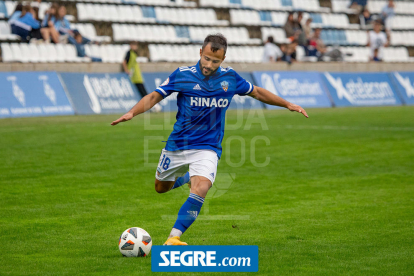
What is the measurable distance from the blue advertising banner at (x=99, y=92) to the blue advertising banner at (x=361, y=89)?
9.01 m

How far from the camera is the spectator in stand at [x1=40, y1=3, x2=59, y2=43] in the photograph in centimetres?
1928

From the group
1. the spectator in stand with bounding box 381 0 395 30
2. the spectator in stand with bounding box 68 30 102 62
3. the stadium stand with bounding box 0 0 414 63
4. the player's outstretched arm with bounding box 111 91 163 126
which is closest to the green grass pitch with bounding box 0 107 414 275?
the player's outstretched arm with bounding box 111 91 163 126

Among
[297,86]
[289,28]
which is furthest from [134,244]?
[289,28]

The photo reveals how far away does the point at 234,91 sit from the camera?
5.94 m

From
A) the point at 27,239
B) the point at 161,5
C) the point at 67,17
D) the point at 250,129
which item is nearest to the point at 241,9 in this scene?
the point at 161,5

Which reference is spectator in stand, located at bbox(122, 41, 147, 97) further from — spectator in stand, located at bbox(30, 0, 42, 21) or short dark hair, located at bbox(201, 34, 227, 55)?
short dark hair, located at bbox(201, 34, 227, 55)

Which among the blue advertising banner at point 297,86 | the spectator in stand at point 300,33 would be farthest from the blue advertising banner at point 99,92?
the spectator in stand at point 300,33

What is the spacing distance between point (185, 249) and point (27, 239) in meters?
1.88

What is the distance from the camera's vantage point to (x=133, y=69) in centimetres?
1962

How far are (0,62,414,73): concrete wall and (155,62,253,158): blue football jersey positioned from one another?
1067 centimetres

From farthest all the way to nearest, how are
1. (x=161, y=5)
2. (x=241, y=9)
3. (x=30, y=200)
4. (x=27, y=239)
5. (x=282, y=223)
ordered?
(x=241, y=9) → (x=161, y=5) → (x=30, y=200) → (x=282, y=223) → (x=27, y=239)

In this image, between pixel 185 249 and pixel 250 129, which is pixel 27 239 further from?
pixel 250 129

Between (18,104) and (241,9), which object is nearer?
(18,104)

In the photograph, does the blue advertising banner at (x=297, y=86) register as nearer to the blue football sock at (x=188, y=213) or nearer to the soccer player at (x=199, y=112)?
the soccer player at (x=199, y=112)
